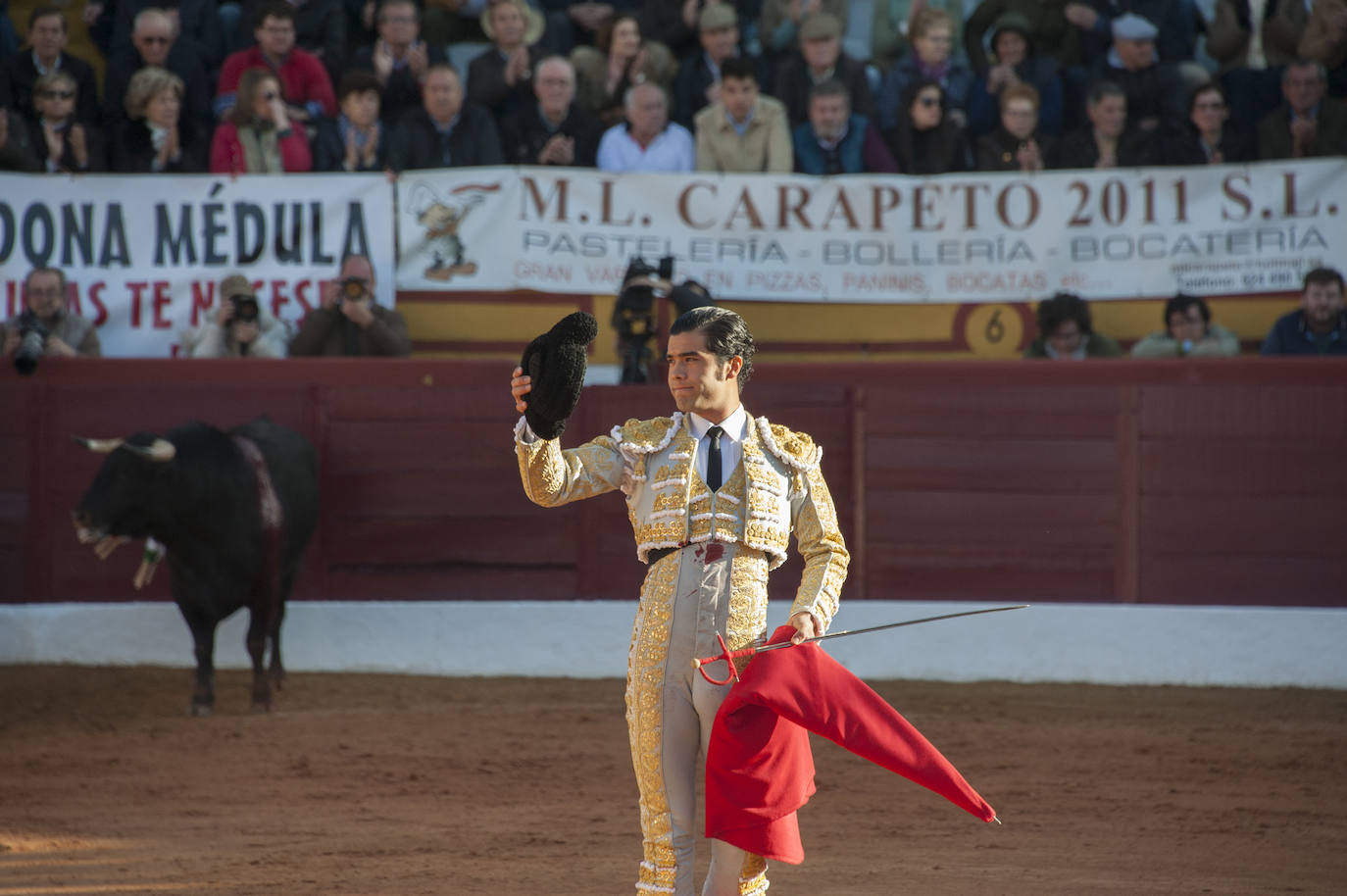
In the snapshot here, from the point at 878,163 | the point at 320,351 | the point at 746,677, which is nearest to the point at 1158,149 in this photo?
the point at 878,163

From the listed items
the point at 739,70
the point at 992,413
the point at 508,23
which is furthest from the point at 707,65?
the point at 992,413

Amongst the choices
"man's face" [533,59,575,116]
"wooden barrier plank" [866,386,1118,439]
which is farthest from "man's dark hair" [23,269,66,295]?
"wooden barrier plank" [866,386,1118,439]

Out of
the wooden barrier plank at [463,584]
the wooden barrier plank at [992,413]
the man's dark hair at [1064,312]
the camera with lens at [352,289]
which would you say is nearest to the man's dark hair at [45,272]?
the camera with lens at [352,289]

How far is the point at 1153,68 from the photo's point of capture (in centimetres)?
829

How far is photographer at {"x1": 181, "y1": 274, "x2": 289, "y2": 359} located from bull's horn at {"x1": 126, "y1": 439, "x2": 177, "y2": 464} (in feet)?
3.82

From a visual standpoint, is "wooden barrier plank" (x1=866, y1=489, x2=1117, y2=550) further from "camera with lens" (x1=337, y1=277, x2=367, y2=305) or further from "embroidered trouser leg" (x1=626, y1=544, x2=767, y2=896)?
"embroidered trouser leg" (x1=626, y1=544, x2=767, y2=896)

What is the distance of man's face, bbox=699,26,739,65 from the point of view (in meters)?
8.28

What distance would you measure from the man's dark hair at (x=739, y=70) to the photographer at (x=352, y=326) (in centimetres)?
205

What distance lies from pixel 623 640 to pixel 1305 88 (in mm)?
4387

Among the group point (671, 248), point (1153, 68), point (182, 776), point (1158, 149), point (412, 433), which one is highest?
point (1153, 68)

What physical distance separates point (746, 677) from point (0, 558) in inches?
225

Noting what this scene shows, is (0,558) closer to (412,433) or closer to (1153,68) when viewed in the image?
(412,433)

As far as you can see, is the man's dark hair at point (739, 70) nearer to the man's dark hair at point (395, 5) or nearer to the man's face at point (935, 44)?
the man's face at point (935, 44)

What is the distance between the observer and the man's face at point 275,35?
799cm
